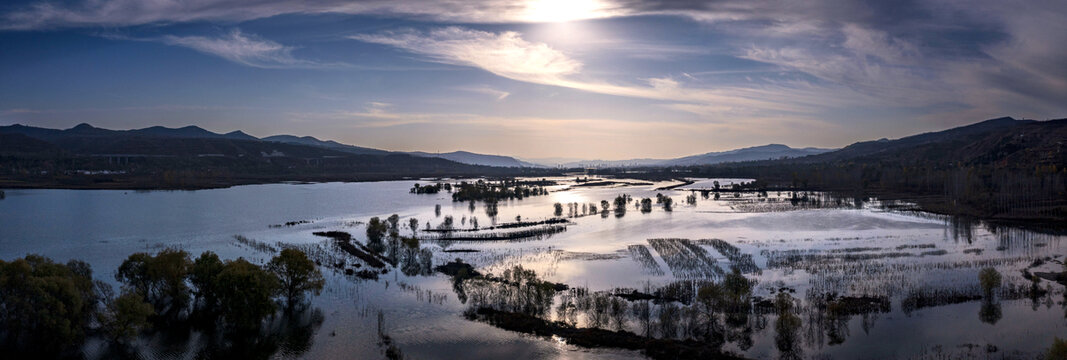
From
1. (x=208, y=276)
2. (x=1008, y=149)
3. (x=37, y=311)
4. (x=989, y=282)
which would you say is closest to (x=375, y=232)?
(x=208, y=276)

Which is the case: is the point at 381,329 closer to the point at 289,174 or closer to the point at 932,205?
the point at 932,205

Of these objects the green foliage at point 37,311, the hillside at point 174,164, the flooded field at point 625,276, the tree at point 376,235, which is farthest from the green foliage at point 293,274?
the hillside at point 174,164

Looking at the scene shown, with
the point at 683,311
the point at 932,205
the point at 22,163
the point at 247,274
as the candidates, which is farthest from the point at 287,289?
the point at 22,163

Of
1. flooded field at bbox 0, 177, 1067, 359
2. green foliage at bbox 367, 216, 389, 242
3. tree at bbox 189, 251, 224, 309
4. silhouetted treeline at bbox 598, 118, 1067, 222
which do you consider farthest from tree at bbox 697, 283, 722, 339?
silhouetted treeline at bbox 598, 118, 1067, 222

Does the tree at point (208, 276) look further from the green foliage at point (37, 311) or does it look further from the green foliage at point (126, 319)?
the green foliage at point (37, 311)

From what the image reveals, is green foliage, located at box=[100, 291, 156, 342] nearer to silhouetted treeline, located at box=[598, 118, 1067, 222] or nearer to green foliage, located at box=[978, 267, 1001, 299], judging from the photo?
green foliage, located at box=[978, 267, 1001, 299]

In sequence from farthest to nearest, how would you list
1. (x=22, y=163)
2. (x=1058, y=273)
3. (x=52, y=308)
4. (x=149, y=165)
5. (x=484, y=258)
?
(x=149, y=165), (x=22, y=163), (x=484, y=258), (x=1058, y=273), (x=52, y=308)
